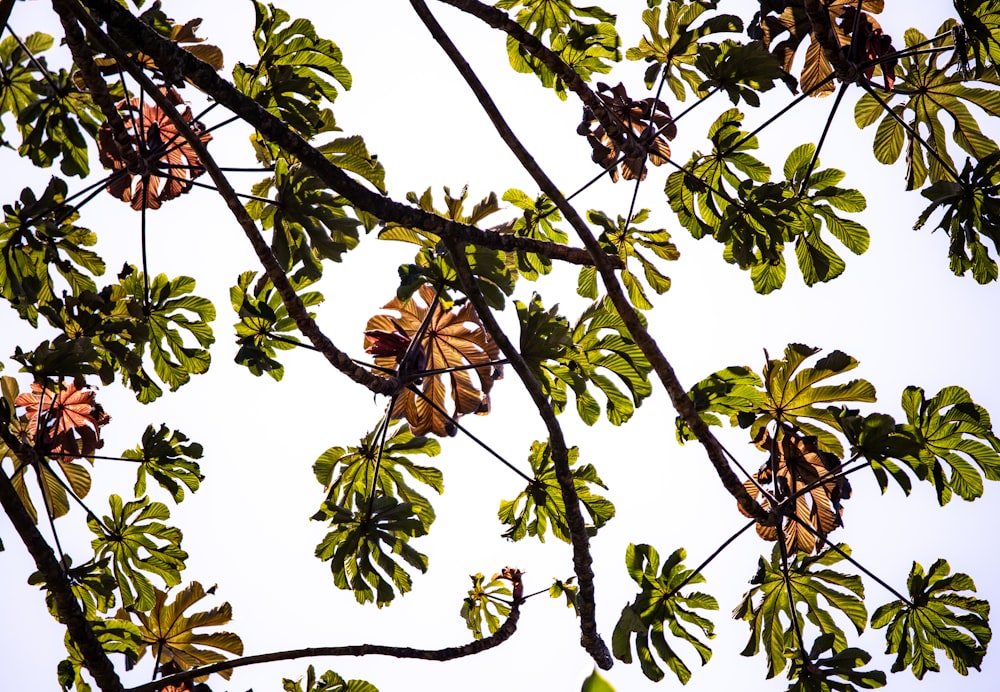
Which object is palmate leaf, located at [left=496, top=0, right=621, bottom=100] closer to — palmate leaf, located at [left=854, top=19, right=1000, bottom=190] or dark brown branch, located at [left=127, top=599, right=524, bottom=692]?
palmate leaf, located at [left=854, top=19, right=1000, bottom=190]

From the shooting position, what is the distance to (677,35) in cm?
259

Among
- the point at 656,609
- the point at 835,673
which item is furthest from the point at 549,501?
the point at 835,673

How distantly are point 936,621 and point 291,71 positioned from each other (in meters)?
2.55

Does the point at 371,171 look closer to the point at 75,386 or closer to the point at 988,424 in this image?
the point at 75,386

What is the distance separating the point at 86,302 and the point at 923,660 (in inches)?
110

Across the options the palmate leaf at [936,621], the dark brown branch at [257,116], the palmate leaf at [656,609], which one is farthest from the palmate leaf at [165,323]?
the palmate leaf at [936,621]

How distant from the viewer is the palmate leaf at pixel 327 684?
8.06 ft

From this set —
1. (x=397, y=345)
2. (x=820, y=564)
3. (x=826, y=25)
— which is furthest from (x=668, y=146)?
(x=820, y=564)

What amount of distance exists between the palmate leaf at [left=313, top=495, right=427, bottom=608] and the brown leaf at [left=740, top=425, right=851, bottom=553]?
1.07 metres

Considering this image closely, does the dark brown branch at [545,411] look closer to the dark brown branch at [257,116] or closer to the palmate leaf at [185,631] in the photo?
the dark brown branch at [257,116]

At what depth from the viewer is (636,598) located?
2379mm

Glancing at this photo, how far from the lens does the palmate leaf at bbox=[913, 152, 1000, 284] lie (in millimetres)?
2169

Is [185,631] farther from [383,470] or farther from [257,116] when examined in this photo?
[257,116]

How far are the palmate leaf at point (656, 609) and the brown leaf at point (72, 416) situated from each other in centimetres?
180
